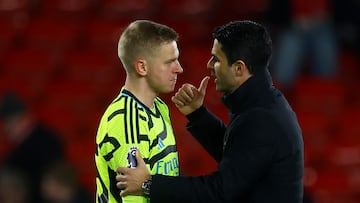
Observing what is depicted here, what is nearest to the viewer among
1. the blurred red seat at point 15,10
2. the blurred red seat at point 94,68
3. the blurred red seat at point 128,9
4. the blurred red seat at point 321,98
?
the blurred red seat at point 321,98

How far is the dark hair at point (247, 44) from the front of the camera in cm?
463

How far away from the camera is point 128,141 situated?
4.47 metres

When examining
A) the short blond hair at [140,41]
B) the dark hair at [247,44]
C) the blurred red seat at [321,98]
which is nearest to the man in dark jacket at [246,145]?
the dark hair at [247,44]

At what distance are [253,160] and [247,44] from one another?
476 millimetres

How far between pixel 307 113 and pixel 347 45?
1.07 meters

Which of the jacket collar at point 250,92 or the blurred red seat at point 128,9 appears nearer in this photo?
the jacket collar at point 250,92

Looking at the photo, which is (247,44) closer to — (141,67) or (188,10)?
(141,67)

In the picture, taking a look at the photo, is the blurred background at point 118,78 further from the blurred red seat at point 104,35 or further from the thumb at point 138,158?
the thumb at point 138,158

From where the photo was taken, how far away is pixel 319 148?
8156 millimetres

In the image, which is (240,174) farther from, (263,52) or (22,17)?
(22,17)

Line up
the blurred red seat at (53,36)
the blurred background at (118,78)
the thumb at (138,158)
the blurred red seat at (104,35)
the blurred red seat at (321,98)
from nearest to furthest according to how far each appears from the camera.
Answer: the thumb at (138,158), the blurred background at (118,78), the blurred red seat at (321,98), the blurred red seat at (104,35), the blurred red seat at (53,36)

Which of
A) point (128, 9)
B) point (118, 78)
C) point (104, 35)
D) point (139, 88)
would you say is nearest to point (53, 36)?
point (104, 35)

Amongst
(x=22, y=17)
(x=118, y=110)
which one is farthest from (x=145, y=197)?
(x=22, y=17)

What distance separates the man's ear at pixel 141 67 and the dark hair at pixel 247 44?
1.10 feet
